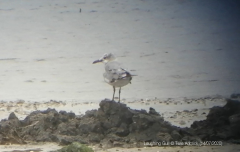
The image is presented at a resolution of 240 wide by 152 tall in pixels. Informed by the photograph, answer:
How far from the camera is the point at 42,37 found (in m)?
13.6

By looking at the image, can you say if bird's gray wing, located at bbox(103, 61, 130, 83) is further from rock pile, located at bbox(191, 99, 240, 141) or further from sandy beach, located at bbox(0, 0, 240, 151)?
rock pile, located at bbox(191, 99, 240, 141)

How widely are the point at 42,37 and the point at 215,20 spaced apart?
3877mm

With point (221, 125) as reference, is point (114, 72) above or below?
above

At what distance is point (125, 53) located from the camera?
40.2ft

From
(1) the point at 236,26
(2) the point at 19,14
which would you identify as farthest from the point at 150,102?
(2) the point at 19,14

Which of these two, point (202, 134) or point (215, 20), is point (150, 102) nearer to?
point (202, 134)

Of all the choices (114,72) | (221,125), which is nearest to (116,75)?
(114,72)

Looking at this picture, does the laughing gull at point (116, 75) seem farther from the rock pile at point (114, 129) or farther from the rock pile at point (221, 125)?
the rock pile at point (221, 125)

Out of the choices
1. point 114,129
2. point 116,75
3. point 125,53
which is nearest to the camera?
point 114,129

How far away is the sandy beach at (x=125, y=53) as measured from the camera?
9.45 meters

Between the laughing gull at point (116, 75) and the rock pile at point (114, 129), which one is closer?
the rock pile at point (114, 129)

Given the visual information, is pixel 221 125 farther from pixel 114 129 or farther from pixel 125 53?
pixel 125 53

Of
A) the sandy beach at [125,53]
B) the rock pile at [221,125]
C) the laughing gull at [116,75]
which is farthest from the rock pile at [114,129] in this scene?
the laughing gull at [116,75]

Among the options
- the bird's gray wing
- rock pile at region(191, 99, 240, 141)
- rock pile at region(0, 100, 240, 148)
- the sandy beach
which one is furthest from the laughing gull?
rock pile at region(191, 99, 240, 141)
